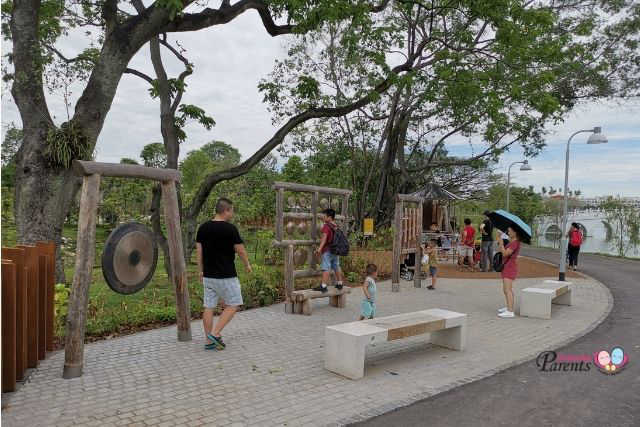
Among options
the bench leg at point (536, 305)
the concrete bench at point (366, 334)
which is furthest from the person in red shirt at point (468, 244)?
the concrete bench at point (366, 334)

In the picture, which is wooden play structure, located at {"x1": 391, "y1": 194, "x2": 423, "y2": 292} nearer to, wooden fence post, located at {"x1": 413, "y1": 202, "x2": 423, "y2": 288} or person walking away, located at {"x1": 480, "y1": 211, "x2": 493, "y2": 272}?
wooden fence post, located at {"x1": 413, "y1": 202, "x2": 423, "y2": 288}

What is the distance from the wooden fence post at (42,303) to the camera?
5.41 metres

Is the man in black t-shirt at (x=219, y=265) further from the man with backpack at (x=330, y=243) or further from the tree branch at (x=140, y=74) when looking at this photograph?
the tree branch at (x=140, y=74)

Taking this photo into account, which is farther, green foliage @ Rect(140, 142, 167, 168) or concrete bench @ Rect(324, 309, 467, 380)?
green foliage @ Rect(140, 142, 167, 168)

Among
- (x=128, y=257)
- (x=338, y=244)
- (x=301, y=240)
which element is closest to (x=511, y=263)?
(x=338, y=244)

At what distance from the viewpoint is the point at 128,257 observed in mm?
5762

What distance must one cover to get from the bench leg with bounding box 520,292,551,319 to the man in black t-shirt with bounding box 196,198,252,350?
5.77 meters

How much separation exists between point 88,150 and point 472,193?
23.9 meters

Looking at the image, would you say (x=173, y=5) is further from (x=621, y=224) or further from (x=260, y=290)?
(x=621, y=224)

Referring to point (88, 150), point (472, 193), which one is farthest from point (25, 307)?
point (472, 193)

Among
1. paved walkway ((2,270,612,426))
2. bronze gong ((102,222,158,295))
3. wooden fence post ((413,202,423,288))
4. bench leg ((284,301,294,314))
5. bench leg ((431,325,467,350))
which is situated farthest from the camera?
wooden fence post ((413,202,423,288))

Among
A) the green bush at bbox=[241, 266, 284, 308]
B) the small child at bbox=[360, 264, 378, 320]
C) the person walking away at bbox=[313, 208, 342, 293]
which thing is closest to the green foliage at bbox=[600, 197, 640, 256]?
the person walking away at bbox=[313, 208, 342, 293]

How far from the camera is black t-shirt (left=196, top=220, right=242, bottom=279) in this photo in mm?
6070

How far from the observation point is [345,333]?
5234 mm
